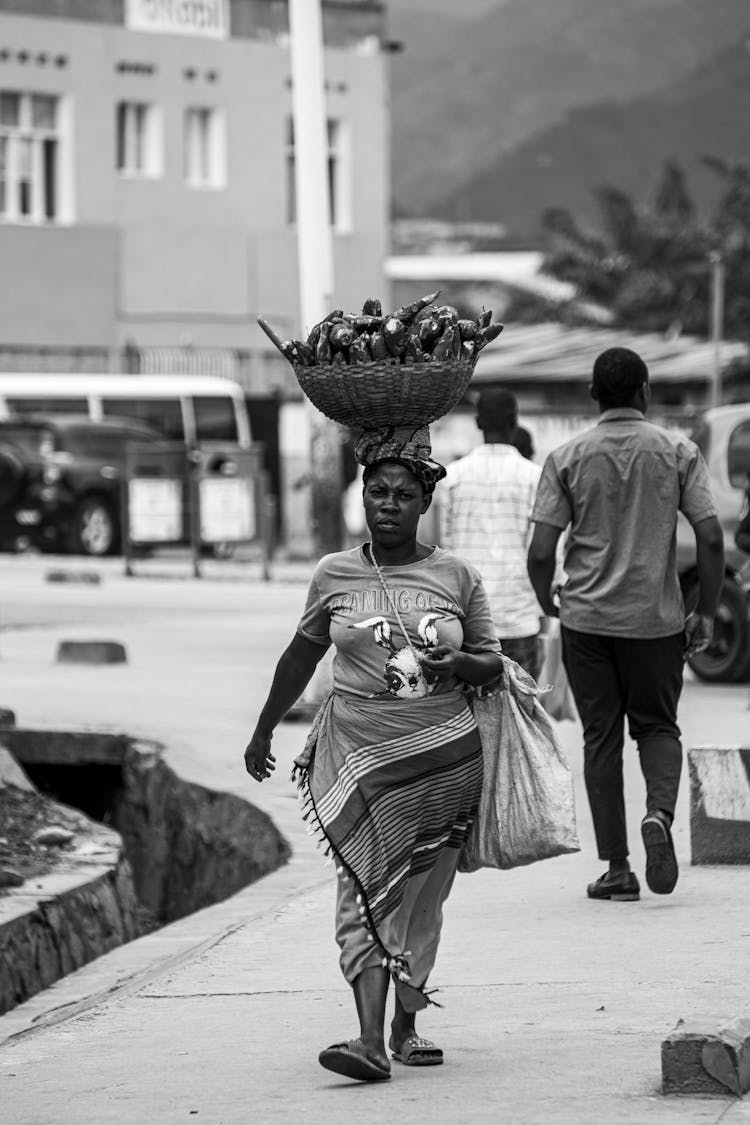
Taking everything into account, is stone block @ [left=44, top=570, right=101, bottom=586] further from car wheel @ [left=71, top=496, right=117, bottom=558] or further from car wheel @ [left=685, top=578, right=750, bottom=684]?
car wheel @ [left=685, top=578, right=750, bottom=684]

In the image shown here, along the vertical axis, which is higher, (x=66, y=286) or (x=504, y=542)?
(x=66, y=286)

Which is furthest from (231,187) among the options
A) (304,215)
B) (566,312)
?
(304,215)

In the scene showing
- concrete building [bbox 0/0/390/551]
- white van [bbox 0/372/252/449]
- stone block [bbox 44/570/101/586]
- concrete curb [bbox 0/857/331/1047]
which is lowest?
concrete curb [bbox 0/857/331/1047]

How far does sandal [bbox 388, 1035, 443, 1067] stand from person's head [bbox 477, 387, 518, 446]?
4.19 metres

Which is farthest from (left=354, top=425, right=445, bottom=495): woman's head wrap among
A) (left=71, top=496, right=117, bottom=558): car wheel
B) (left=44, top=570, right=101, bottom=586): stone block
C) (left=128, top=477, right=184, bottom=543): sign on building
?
(left=71, top=496, right=117, bottom=558): car wheel

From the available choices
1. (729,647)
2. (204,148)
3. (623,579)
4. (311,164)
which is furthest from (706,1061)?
(204,148)

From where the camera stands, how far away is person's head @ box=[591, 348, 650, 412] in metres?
7.96

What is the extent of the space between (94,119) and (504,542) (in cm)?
3312

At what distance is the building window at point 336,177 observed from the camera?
145 ft

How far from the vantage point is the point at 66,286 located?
135ft

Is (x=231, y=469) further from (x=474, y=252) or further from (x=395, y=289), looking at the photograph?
(x=474, y=252)

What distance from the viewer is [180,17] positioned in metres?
42.2

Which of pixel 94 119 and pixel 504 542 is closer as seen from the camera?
pixel 504 542

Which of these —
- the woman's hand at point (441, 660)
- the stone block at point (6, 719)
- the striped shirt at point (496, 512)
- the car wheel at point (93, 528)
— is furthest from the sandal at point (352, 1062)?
the car wheel at point (93, 528)
